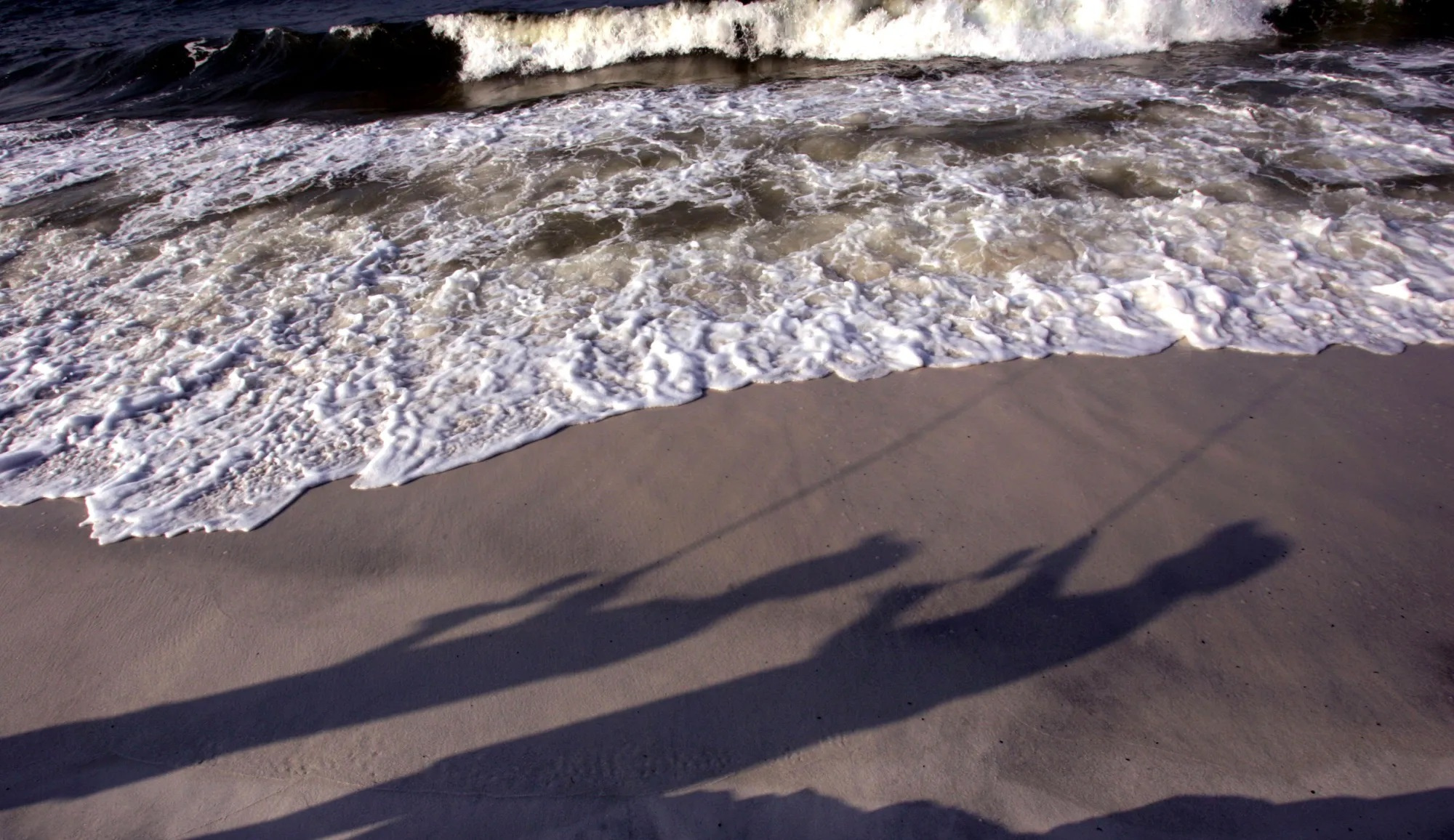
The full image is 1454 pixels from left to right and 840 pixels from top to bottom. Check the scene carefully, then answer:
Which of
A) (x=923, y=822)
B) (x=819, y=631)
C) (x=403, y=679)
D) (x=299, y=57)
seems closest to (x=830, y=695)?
(x=819, y=631)

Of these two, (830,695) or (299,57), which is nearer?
(830,695)

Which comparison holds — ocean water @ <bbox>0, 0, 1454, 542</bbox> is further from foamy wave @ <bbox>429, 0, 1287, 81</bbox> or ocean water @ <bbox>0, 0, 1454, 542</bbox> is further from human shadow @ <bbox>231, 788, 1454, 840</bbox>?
human shadow @ <bbox>231, 788, 1454, 840</bbox>

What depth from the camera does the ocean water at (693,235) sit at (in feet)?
15.9

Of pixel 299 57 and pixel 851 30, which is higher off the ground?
pixel 851 30

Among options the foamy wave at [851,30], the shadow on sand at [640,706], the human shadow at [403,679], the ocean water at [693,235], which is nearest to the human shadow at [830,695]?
the shadow on sand at [640,706]

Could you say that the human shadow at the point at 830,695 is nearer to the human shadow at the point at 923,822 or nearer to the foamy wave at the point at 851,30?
the human shadow at the point at 923,822

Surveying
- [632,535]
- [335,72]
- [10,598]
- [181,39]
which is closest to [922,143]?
[632,535]

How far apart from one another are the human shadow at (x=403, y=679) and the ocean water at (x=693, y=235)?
3.91 feet

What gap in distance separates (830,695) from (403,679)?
1711mm

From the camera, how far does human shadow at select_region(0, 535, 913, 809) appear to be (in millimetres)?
3088

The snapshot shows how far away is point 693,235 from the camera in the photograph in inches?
261

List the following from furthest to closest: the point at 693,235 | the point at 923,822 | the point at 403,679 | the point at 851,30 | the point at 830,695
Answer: the point at 851,30
the point at 693,235
the point at 403,679
the point at 830,695
the point at 923,822

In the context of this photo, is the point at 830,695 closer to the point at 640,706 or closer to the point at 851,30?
the point at 640,706

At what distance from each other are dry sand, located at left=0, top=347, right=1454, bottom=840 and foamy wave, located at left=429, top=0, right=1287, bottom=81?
348 inches
